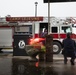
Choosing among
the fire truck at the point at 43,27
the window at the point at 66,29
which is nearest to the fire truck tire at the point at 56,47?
the fire truck at the point at 43,27

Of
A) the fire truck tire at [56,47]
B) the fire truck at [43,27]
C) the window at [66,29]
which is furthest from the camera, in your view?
the window at [66,29]

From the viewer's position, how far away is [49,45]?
15.5 metres

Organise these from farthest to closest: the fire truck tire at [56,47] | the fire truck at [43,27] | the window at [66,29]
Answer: the window at [66,29] → the fire truck at [43,27] → the fire truck tire at [56,47]

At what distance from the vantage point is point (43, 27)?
22.6 m

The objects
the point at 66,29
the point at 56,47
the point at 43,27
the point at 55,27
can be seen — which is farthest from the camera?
the point at 43,27

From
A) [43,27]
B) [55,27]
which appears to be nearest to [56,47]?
[55,27]

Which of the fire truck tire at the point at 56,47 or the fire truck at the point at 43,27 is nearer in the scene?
the fire truck tire at the point at 56,47

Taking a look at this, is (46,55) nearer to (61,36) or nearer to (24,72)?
(24,72)

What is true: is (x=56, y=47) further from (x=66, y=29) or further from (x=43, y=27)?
(x=43, y=27)

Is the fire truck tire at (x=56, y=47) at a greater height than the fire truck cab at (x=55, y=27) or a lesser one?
lesser

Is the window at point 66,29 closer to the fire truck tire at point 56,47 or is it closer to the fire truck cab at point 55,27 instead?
the fire truck cab at point 55,27

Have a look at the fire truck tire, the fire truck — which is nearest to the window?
the fire truck

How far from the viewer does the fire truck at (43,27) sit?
21625 mm

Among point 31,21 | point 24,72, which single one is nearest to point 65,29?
point 31,21
